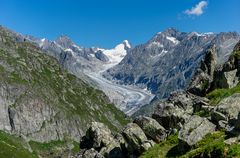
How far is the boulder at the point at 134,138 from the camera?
128 feet

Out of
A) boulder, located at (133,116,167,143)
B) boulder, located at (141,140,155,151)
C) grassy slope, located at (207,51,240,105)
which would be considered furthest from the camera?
boulder, located at (133,116,167,143)

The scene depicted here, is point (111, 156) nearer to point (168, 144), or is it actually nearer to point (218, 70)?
point (168, 144)

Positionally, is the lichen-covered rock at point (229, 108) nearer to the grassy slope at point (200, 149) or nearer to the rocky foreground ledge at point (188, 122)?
the rocky foreground ledge at point (188, 122)

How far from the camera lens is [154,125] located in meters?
41.1

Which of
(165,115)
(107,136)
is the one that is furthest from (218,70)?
(107,136)

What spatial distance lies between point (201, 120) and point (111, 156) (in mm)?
11785

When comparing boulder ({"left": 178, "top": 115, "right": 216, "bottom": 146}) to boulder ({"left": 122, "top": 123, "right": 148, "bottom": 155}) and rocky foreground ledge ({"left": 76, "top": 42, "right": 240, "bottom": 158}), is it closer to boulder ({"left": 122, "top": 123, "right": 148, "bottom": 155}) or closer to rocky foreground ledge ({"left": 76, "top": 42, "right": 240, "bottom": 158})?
rocky foreground ledge ({"left": 76, "top": 42, "right": 240, "bottom": 158})

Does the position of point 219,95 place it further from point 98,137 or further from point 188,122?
point 98,137

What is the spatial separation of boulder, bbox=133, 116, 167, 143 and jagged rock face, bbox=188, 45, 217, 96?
35.8 feet

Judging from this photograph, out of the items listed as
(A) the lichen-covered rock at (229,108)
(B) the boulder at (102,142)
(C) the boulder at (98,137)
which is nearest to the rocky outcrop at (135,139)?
(B) the boulder at (102,142)

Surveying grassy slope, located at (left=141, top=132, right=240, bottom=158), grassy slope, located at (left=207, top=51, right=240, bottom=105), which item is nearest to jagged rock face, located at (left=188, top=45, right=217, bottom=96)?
grassy slope, located at (left=207, top=51, right=240, bottom=105)

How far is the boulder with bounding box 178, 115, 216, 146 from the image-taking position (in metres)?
30.3

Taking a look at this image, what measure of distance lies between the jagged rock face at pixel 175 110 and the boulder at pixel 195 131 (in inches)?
382

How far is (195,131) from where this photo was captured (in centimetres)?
3059
